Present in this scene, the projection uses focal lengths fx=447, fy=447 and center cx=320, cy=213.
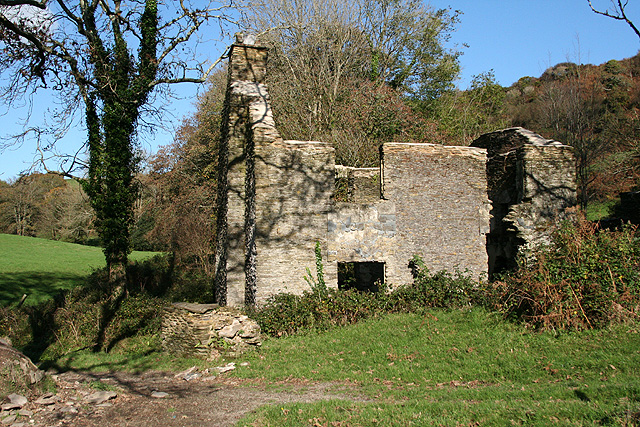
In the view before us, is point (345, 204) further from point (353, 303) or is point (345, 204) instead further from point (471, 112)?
point (471, 112)

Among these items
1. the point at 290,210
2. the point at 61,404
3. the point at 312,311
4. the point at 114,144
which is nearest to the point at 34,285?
the point at 114,144

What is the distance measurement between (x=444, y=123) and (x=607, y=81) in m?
19.1

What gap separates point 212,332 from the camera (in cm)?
943

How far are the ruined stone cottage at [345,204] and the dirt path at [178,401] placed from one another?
136 inches

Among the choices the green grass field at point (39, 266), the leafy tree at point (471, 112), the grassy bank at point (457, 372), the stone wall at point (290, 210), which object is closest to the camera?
the grassy bank at point (457, 372)

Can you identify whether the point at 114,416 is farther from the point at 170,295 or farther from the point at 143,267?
the point at 143,267

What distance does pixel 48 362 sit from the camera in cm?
983

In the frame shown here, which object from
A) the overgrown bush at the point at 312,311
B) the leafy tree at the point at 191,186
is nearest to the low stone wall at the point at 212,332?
the overgrown bush at the point at 312,311

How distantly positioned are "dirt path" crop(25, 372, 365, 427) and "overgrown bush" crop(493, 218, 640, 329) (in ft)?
14.0

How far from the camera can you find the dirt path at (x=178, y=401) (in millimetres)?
5855

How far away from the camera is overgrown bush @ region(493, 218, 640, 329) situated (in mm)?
8219

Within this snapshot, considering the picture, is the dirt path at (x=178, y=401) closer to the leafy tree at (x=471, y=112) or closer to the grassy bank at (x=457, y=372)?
the grassy bank at (x=457, y=372)

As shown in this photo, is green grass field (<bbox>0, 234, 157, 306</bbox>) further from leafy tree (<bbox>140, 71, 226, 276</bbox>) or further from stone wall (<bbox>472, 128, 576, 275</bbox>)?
stone wall (<bbox>472, 128, 576, 275</bbox>)

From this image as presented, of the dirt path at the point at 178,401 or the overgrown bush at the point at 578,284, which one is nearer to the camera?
the dirt path at the point at 178,401
